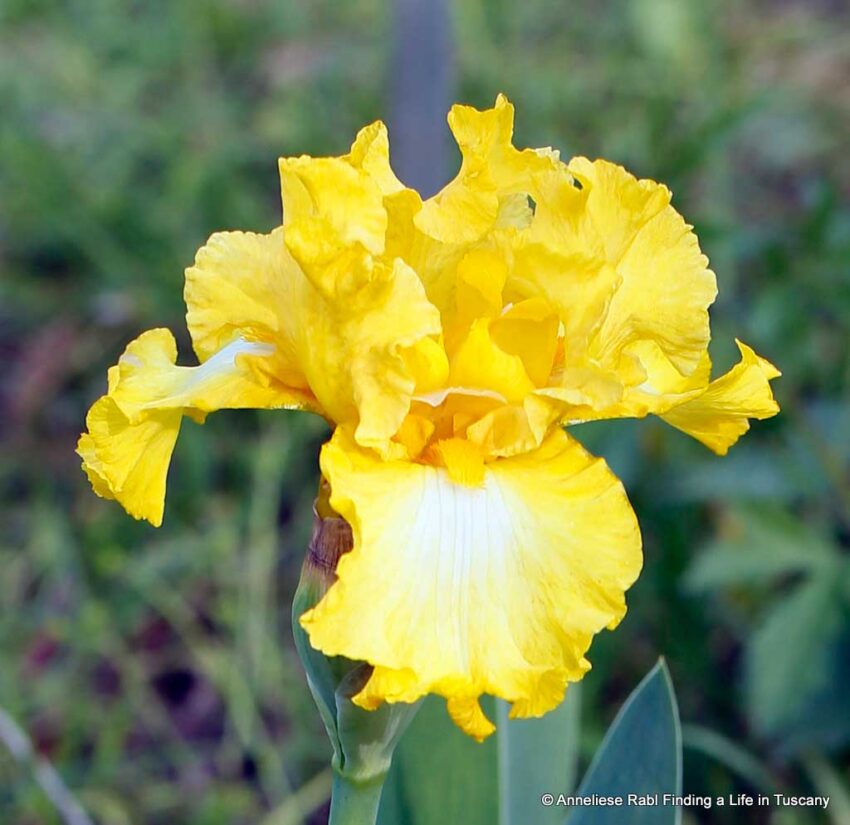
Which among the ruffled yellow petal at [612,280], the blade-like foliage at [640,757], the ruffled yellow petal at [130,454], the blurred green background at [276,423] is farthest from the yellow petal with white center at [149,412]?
the blurred green background at [276,423]

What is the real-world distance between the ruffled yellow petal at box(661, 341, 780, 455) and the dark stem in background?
1083mm

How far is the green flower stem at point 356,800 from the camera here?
0.63 meters

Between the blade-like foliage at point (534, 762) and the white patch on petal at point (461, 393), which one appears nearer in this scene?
the white patch on petal at point (461, 393)

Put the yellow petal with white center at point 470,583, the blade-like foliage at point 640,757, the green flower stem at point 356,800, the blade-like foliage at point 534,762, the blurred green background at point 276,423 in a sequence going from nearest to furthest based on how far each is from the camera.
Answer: the yellow petal with white center at point 470,583, the green flower stem at point 356,800, the blade-like foliage at point 640,757, the blade-like foliage at point 534,762, the blurred green background at point 276,423

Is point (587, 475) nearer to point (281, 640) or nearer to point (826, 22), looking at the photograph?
point (281, 640)

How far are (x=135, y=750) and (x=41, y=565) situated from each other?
0.37 m

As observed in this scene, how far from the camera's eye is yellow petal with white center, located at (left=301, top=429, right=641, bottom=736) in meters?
0.52

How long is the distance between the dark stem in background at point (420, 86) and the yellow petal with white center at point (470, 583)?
1179mm

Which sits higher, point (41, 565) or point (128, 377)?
point (128, 377)

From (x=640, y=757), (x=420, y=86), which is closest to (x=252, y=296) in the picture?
(x=640, y=757)

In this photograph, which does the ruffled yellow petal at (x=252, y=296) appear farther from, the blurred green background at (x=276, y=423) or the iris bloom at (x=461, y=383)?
the blurred green background at (x=276, y=423)

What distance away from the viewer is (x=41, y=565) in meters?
1.72

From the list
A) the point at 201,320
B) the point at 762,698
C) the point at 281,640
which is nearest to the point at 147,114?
the point at 281,640

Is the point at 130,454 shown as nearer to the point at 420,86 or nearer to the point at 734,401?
the point at 734,401
